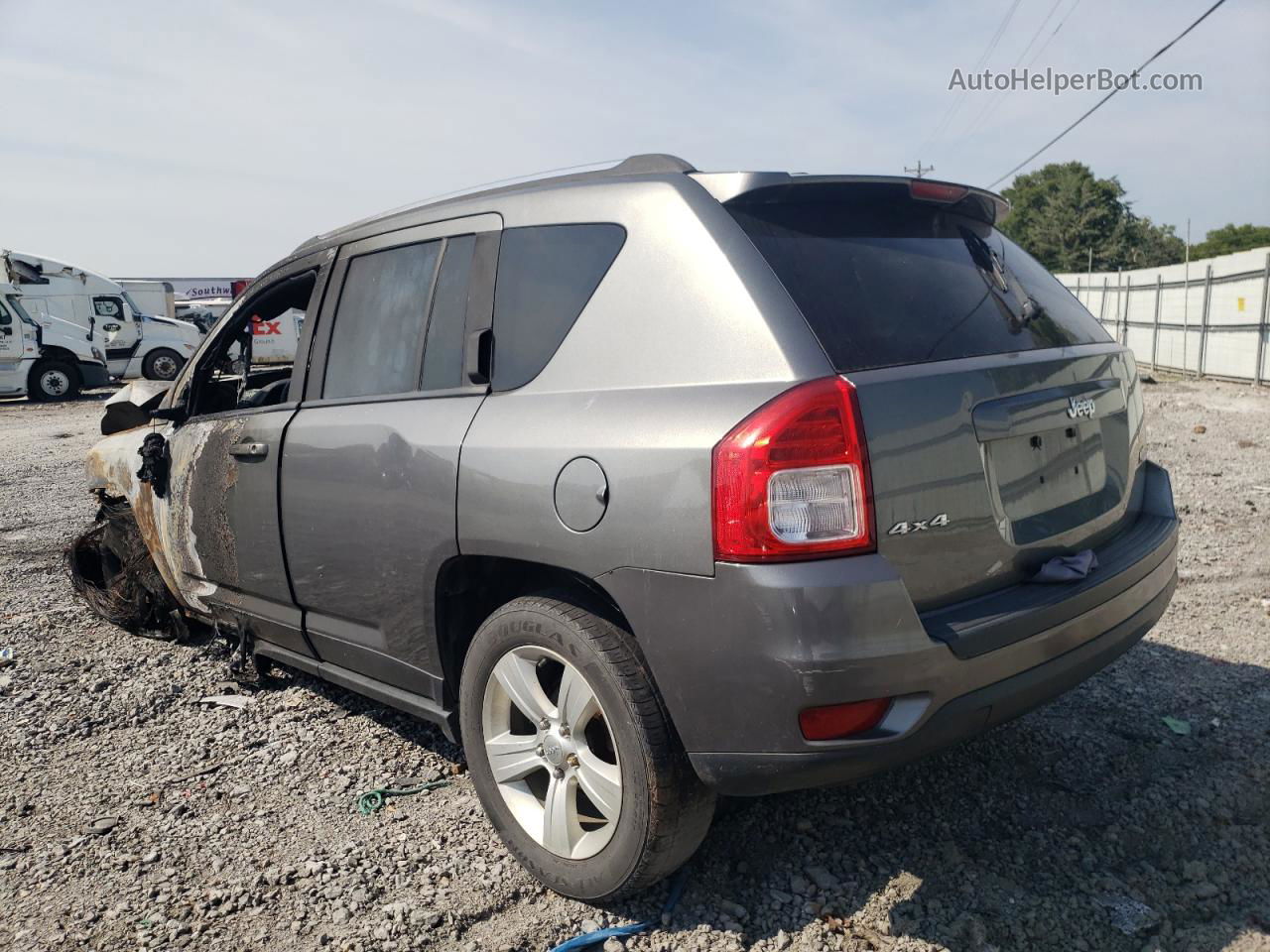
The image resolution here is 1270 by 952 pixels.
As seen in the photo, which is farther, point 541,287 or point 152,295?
point 152,295

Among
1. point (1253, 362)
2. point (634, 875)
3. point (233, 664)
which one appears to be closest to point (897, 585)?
point (634, 875)

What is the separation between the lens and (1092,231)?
75.6 m

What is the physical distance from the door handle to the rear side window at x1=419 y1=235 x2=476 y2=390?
86cm

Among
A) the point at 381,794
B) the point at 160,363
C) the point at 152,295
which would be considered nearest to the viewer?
the point at 381,794

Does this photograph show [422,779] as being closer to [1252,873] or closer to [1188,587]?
[1252,873]

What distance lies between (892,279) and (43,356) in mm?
23673

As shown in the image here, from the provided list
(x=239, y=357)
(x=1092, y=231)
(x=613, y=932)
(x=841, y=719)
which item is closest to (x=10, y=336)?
(x=239, y=357)

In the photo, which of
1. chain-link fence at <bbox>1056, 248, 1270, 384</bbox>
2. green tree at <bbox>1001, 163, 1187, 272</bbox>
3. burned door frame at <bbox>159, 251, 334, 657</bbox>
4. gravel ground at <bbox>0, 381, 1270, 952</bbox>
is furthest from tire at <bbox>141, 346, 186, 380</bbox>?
green tree at <bbox>1001, 163, 1187, 272</bbox>

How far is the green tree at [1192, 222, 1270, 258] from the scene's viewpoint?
72.0m

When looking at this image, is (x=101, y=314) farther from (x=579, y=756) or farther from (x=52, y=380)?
(x=579, y=756)

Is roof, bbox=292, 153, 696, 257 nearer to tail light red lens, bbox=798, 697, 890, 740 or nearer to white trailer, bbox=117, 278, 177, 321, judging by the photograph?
tail light red lens, bbox=798, 697, 890, 740

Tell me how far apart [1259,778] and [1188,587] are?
219 centimetres

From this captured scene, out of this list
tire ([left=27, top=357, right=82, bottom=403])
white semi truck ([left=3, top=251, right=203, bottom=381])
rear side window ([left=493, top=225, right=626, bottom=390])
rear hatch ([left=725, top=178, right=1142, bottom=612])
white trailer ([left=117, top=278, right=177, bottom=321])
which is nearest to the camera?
rear hatch ([left=725, top=178, right=1142, bottom=612])

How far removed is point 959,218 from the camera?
2891mm
